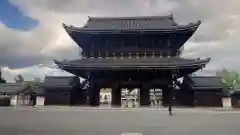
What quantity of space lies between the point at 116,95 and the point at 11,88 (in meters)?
32.6

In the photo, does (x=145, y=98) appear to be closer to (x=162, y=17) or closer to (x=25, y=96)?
(x=162, y=17)

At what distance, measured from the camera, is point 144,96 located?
2817cm

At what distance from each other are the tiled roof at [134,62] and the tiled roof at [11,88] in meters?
28.6

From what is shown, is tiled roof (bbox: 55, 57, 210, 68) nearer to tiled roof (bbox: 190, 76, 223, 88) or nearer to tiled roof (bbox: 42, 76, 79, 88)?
tiled roof (bbox: 42, 76, 79, 88)

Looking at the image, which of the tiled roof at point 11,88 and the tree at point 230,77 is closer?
the tiled roof at point 11,88

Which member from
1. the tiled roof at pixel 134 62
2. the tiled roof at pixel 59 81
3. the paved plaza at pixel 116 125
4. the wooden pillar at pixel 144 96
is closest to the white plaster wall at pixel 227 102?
the tiled roof at pixel 134 62

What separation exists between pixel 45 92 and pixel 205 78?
15.7m

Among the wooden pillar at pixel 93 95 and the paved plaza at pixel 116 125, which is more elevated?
the wooden pillar at pixel 93 95

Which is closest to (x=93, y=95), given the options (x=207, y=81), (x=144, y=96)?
(x=144, y=96)

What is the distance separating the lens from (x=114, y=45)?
94.6ft

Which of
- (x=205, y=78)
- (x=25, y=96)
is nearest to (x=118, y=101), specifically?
(x=205, y=78)

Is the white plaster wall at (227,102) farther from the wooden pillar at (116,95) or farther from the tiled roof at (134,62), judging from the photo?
the wooden pillar at (116,95)

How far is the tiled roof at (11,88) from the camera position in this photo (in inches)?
2088

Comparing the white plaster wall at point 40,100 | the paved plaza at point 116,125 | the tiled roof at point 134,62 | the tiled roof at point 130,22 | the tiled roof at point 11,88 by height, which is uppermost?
the tiled roof at point 130,22
